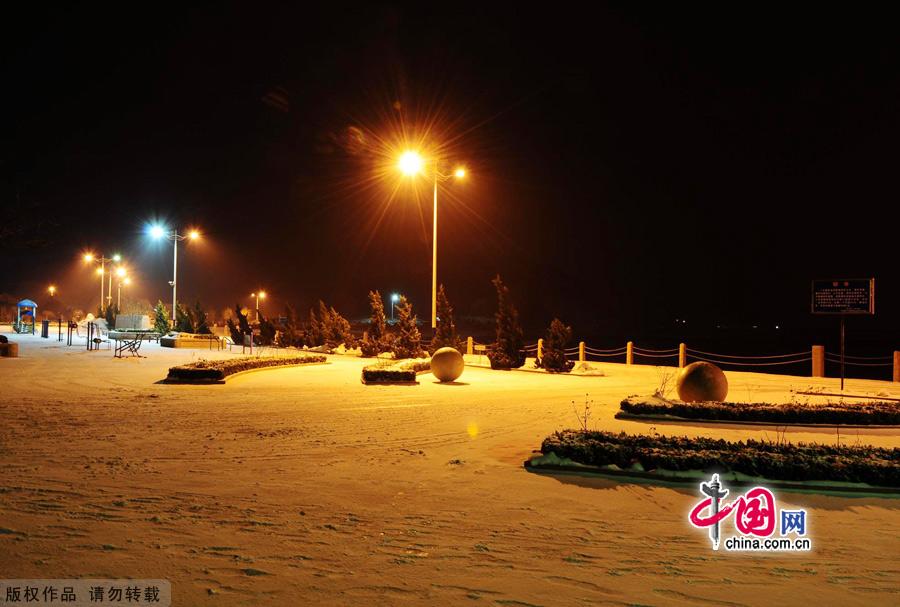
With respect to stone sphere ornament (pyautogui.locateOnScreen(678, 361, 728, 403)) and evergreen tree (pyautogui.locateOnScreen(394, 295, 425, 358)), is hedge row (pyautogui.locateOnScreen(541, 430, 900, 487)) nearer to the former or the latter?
stone sphere ornament (pyautogui.locateOnScreen(678, 361, 728, 403))

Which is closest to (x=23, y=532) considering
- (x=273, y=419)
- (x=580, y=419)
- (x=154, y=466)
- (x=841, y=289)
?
(x=154, y=466)

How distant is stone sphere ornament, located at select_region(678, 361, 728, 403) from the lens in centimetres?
1519

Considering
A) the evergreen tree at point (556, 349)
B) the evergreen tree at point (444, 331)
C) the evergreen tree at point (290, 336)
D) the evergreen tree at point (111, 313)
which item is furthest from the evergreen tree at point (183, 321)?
the evergreen tree at point (556, 349)

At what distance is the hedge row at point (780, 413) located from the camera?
12.9 m

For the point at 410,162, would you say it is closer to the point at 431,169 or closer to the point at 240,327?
the point at 431,169

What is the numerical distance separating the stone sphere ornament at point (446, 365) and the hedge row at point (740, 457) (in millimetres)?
11014

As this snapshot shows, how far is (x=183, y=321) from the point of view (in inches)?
2004

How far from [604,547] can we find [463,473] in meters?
2.87

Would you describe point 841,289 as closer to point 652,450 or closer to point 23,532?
point 652,450

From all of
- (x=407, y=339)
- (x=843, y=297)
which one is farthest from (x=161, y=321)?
(x=843, y=297)

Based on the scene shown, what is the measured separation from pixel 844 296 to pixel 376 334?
21989 millimetres

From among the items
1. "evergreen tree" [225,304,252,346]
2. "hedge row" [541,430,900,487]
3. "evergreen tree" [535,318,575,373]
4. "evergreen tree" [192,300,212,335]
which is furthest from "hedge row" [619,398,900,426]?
"evergreen tree" [192,300,212,335]

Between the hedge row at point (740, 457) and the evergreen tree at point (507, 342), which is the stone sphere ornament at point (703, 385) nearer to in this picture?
the hedge row at point (740, 457)

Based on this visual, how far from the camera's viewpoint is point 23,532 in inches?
227
